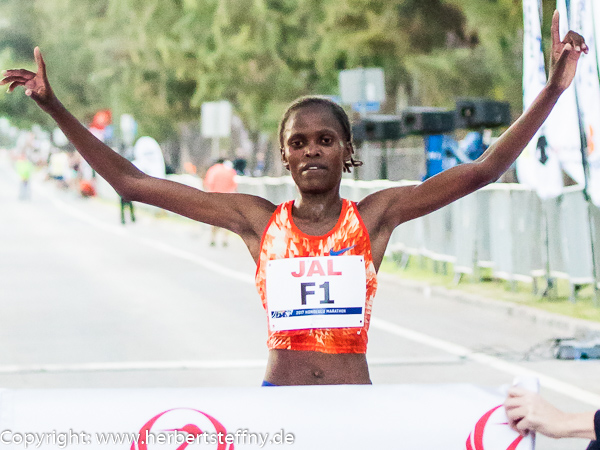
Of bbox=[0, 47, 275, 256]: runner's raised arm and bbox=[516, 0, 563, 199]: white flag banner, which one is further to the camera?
bbox=[516, 0, 563, 199]: white flag banner

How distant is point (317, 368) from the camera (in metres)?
3.50

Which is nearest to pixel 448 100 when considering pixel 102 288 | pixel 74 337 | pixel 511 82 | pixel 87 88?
pixel 511 82

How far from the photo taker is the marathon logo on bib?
11.5 feet

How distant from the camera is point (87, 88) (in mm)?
66125

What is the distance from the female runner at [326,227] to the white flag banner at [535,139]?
983 cm

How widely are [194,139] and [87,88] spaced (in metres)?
10.6

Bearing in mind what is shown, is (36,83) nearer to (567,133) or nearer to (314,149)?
(314,149)

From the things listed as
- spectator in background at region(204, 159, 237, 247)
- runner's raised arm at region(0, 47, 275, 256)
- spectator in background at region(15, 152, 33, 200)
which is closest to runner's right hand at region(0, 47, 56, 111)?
runner's raised arm at region(0, 47, 275, 256)

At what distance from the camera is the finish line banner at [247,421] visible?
298 cm

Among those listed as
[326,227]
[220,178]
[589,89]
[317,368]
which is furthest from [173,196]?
[220,178]

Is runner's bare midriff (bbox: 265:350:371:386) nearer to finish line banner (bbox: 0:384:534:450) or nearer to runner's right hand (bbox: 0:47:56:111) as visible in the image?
finish line banner (bbox: 0:384:534:450)

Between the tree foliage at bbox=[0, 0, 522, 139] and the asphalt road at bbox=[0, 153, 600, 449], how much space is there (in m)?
7.71

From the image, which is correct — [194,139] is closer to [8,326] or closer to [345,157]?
[8,326]

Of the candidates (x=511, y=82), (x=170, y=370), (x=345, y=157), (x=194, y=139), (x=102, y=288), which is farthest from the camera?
(x=194, y=139)
